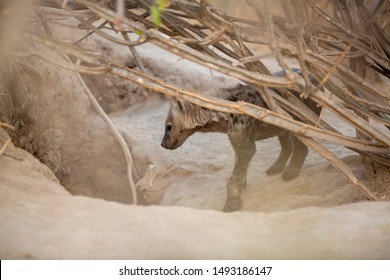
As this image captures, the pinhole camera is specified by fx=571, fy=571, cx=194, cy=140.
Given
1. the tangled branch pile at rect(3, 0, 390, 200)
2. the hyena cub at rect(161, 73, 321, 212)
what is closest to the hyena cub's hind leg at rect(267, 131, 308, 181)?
the hyena cub at rect(161, 73, 321, 212)

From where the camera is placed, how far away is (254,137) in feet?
19.0

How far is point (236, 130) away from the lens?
18.5ft

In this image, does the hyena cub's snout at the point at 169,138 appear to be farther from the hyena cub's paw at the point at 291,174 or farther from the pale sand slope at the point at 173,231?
the pale sand slope at the point at 173,231

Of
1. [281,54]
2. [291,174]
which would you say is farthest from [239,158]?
[281,54]

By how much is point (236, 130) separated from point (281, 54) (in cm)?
119

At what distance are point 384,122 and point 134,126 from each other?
4.31m

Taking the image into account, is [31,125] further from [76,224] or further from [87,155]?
[76,224]

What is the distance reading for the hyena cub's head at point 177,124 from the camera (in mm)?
5910

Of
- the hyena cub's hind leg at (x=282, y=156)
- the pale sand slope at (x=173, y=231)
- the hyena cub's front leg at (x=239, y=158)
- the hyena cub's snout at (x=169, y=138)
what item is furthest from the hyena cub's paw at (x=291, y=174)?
the pale sand slope at (x=173, y=231)

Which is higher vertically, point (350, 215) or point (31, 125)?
point (350, 215)

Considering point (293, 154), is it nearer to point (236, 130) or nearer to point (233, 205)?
point (236, 130)

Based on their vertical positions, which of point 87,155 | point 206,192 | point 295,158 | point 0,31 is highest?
point 0,31

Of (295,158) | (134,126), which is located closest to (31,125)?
(134,126)

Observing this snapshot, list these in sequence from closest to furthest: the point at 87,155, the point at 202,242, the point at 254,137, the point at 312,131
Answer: the point at 202,242, the point at 312,131, the point at 254,137, the point at 87,155
